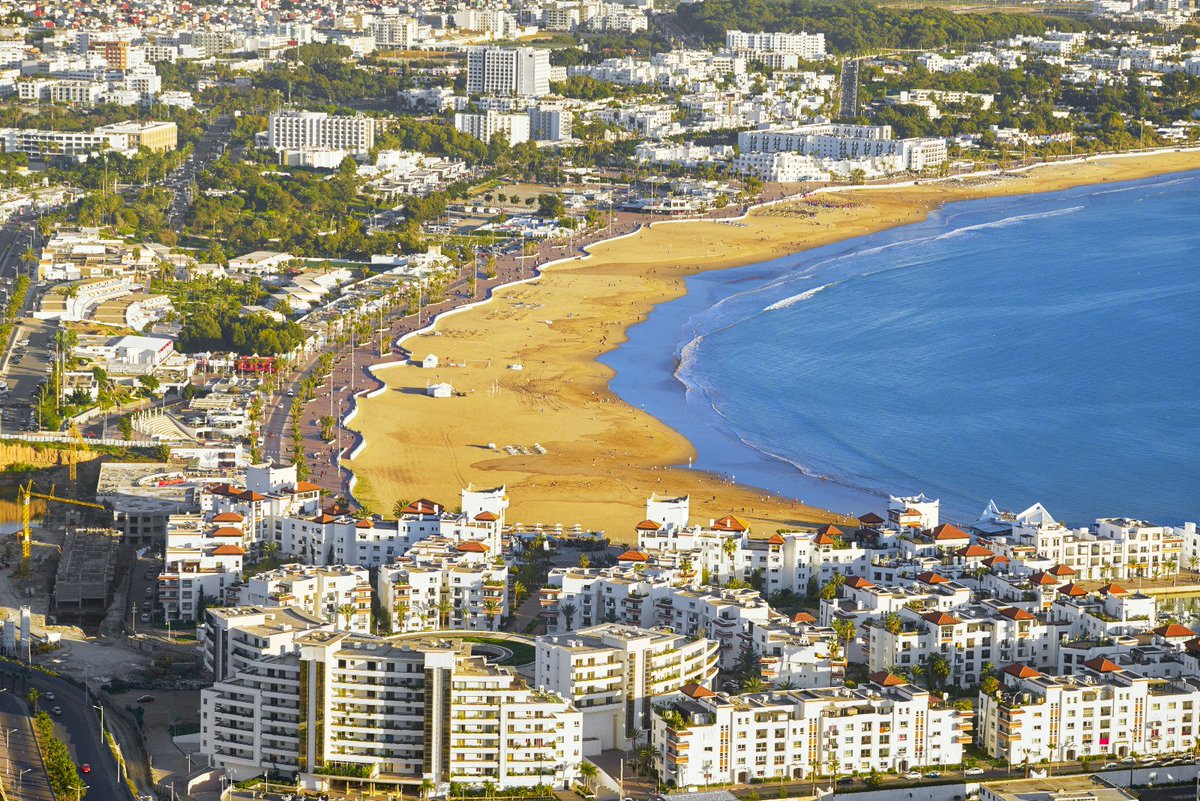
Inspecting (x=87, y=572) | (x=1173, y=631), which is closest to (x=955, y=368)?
(x=1173, y=631)

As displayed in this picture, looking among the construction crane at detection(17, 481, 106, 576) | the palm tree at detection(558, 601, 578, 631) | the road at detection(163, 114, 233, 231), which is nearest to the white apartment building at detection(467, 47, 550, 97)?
the road at detection(163, 114, 233, 231)

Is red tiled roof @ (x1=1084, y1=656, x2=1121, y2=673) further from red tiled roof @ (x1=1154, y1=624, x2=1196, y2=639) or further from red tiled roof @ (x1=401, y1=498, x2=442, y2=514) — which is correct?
red tiled roof @ (x1=401, y1=498, x2=442, y2=514)

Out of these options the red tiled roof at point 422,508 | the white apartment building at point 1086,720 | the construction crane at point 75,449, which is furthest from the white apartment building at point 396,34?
the white apartment building at point 1086,720

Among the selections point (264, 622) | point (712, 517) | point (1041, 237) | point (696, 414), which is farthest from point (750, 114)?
point (264, 622)

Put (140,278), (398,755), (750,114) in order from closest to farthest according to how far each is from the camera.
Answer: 1. (398,755)
2. (140,278)
3. (750,114)

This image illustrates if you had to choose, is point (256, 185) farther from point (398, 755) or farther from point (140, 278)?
point (398, 755)
